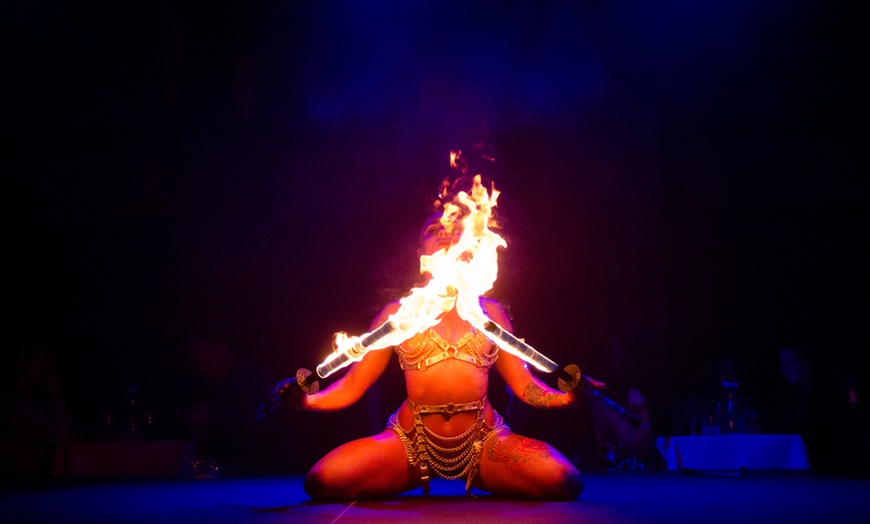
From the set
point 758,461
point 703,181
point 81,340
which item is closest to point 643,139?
point 703,181

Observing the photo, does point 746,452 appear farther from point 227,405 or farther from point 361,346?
point 227,405

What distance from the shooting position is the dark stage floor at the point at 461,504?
8.49 ft

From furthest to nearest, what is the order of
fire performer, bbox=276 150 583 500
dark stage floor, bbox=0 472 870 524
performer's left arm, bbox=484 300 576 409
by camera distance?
performer's left arm, bbox=484 300 576 409 → fire performer, bbox=276 150 583 500 → dark stage floor, bbox=0 472 870 524


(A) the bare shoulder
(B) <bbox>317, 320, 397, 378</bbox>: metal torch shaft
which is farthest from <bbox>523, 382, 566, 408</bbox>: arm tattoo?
(B) <bbox>317, 320, 397, 378</bbox>: metal torch shaft

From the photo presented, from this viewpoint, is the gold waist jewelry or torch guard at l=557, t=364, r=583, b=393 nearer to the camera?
torch guard at l=557, t=364, r=583, b=393

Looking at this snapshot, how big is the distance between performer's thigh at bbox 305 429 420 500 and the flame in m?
0.44

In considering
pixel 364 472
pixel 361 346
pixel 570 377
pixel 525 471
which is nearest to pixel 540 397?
pixel 525 471

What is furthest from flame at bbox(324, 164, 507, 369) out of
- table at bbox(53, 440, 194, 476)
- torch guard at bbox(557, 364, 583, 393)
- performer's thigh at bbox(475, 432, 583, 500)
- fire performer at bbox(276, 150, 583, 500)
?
table at bbox(53, 440, 194, 476)

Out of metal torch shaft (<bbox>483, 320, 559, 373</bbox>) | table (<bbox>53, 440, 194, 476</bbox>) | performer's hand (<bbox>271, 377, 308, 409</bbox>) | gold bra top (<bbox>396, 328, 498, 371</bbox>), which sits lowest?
table (<bbox>53, 440, 194, 476</bbox>)

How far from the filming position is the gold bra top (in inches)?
137

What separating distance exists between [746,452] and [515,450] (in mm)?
2784

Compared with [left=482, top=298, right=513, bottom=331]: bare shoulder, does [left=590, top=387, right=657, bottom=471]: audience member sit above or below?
below

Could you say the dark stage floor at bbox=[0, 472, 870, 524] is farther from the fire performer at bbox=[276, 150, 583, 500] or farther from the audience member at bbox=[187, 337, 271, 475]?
the audience member at bbox=[187, 337, 271, 475]

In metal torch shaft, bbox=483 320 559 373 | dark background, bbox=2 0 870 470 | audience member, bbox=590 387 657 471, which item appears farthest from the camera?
dark background, bbox=2 0 870 470
